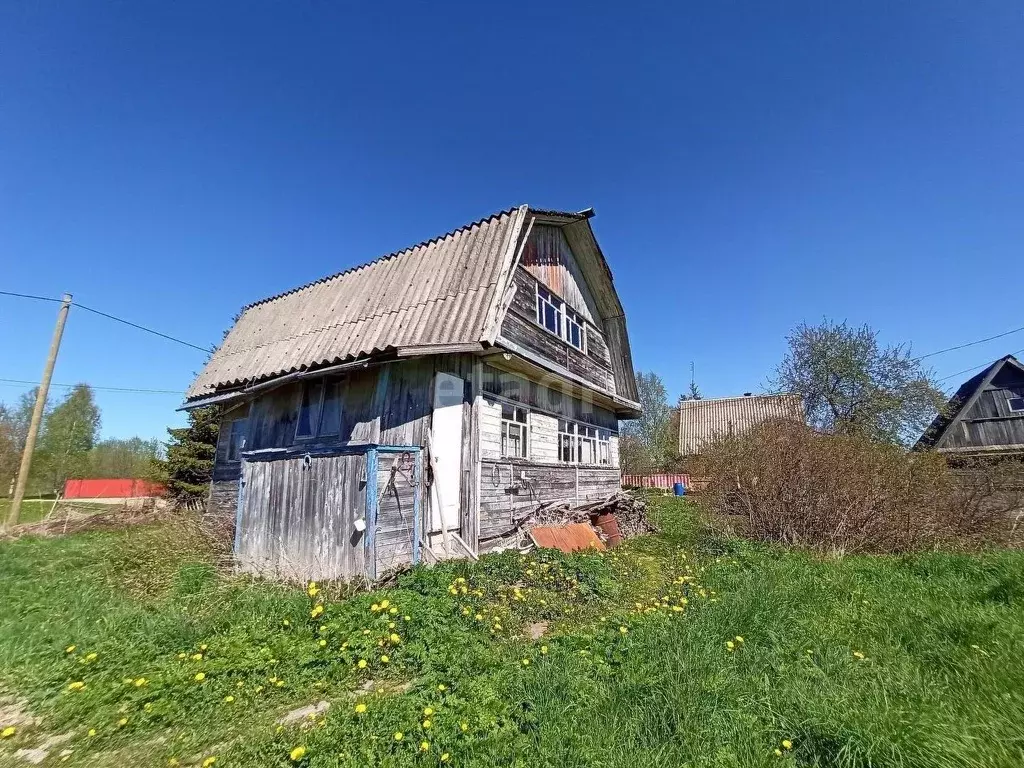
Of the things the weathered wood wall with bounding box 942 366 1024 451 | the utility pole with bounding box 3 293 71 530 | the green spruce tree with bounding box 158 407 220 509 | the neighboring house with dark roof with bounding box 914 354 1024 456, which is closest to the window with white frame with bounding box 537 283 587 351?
the green spruce tree with bounding box 158 407 220 509

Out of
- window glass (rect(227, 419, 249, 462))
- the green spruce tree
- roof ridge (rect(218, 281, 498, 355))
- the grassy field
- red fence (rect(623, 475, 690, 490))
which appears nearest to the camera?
the grassy field

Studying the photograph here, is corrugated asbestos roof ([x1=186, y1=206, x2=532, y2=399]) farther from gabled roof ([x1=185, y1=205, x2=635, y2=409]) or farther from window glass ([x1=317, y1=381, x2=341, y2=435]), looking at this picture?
window glass ([x1=317, y1=381, x2=341, y2=435])

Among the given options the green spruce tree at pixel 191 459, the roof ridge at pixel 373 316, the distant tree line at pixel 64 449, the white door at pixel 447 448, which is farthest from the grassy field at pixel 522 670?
the distant tree line at pixel 64 449

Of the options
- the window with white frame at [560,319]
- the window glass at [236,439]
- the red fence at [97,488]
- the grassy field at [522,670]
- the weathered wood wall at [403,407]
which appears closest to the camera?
the grassy field at [522,670]

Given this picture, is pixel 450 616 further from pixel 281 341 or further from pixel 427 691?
pixel 281 341

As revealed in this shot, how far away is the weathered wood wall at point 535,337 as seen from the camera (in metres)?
9.30

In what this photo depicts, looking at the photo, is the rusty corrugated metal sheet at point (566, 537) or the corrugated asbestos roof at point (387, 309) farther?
the rusty corrugated metal sheet at point (566, 537)

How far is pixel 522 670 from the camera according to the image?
3643 mm

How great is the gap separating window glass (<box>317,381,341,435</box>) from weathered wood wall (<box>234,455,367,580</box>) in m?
2.10

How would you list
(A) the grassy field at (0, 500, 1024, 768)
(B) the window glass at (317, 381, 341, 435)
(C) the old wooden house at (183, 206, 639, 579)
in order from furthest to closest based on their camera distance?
(B) the window glass at (317, 381, 341, 435) → (C) the old wooden house at (183, 206, 639, 579) → (A) the grassy field at (0, 500, 1024, 768)

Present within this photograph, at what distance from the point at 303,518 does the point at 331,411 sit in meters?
3.33

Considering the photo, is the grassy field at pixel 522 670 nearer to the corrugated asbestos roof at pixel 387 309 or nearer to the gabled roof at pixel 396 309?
the gabled roof at pixel 396 309

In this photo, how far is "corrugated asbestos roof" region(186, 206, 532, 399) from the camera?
8266mm

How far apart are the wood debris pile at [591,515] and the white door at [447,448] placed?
1520mm
